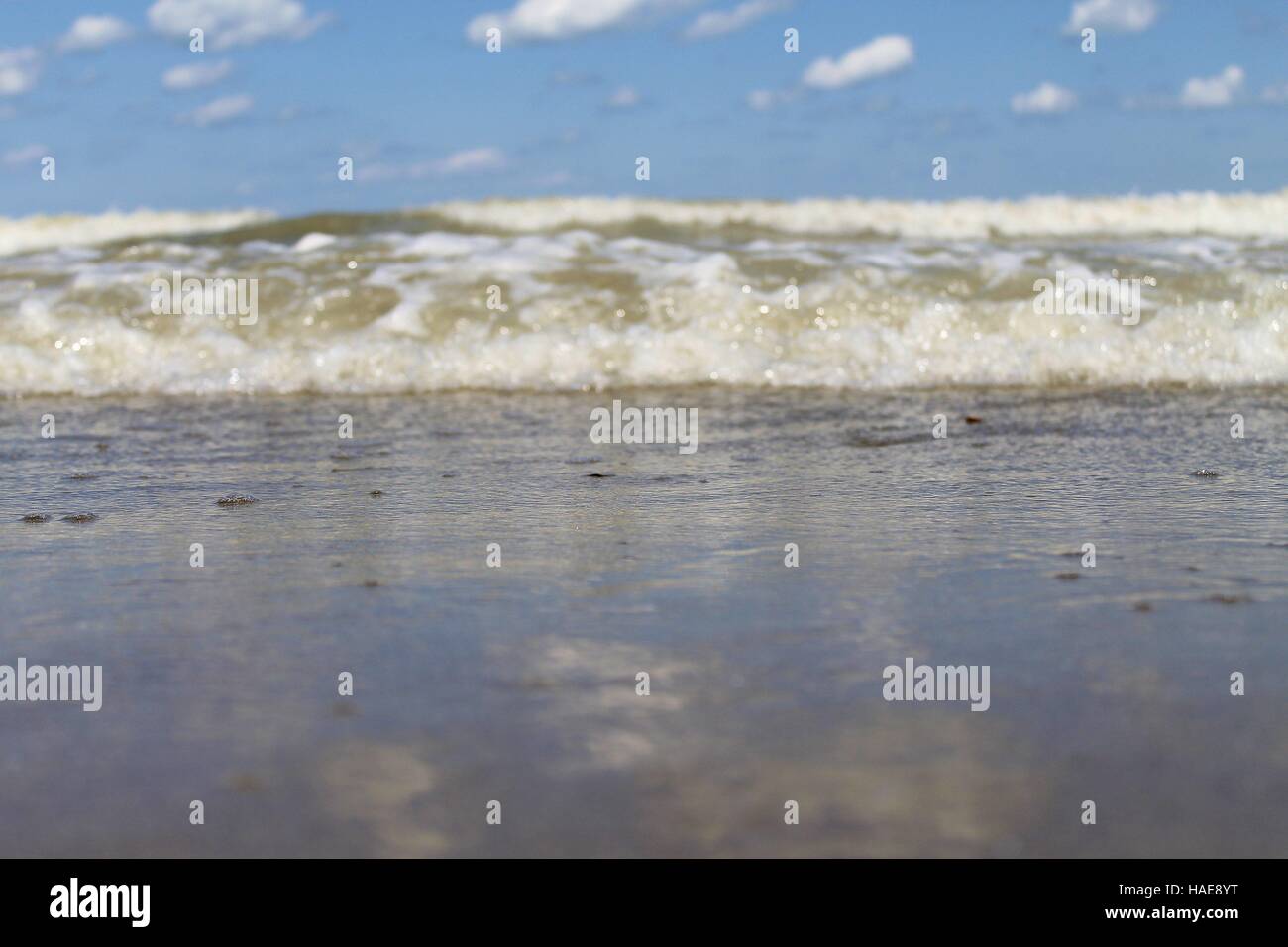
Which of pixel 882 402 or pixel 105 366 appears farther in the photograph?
pixel 105 366

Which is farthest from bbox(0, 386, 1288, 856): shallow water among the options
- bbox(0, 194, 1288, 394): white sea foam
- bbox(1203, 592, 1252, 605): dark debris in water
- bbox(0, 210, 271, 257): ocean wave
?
bbox(0, 210, 271, 257): ocean wave

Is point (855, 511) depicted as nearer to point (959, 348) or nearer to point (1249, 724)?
point (1249, 724)

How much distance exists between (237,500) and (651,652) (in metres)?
1.81

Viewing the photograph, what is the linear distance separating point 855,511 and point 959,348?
370cm

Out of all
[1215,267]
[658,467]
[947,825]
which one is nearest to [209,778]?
[947,825]

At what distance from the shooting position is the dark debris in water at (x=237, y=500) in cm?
357

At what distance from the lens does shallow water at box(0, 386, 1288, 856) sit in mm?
1549

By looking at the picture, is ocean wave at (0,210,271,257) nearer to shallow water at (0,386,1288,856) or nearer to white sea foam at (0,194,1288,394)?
white sea foam at (0,194,1288,394)

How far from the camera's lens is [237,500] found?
362 centimetres

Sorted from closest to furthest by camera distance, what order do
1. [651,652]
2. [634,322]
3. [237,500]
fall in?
[651,652] → [237,500] → [634,322]

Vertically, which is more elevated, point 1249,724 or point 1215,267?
point 1215,267

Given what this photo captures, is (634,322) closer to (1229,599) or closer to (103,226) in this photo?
(1229,599)

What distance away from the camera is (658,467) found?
408 centimetres

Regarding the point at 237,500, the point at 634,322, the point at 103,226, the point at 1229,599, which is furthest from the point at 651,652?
the point at 103,226
